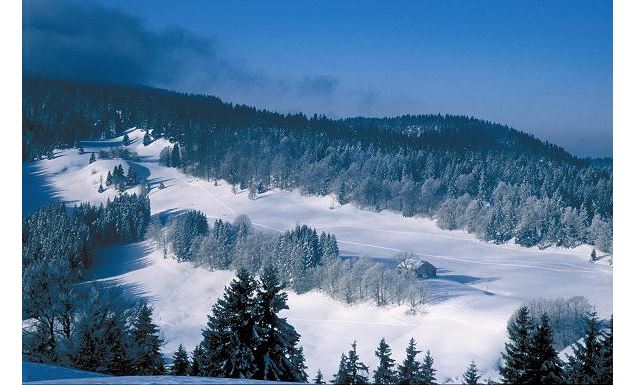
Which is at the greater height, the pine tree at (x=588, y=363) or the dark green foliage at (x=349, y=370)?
the pine tree at (x=588, y=363)

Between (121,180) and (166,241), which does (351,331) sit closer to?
(166,241)

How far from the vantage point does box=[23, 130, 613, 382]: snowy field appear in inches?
397

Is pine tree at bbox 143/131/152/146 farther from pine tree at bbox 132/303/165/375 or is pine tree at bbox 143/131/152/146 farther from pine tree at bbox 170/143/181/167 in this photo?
pine tree at bbox 132/303/165/375

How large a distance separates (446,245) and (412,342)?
2.35m

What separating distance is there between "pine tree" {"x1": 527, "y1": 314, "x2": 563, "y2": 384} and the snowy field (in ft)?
8.03

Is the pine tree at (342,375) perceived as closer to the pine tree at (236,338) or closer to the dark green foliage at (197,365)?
the dark green foliage at (197,365)

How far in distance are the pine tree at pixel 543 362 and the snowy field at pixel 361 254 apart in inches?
96.4

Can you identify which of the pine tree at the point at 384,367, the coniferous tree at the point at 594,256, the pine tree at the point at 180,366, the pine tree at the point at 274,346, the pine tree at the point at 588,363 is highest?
the coniferous tree at the point at 594,256

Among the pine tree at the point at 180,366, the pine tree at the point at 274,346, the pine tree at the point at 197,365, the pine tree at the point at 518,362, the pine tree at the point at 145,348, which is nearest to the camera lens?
the pine tree at the point at 274,346

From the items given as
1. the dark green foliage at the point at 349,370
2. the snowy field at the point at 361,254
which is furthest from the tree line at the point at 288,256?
the dark green foliage at the point at 349,370

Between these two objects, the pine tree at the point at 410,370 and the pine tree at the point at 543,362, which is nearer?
the pine tree at the point at 543,362

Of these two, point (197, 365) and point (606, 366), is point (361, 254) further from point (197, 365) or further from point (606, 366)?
point (606, 366)

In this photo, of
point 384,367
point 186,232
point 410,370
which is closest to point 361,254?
point 410,370

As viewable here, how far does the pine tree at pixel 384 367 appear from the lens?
33.9 ft
